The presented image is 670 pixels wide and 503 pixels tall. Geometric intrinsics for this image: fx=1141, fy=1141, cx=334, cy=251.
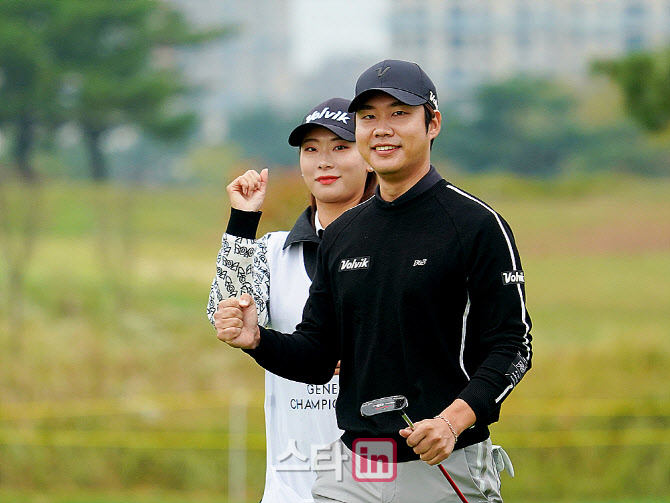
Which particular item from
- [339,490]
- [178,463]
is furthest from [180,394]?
[339,490]

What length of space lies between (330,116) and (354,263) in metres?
0.95

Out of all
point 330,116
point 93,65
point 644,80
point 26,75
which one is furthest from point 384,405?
point 93,65

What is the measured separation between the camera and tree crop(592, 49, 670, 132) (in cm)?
1069

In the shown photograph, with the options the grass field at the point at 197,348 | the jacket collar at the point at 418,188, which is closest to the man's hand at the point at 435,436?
the jacket collar at the point at 418,188

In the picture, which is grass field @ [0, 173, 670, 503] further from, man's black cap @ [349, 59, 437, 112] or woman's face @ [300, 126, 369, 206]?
man's black cap @ [349, 59, 437, 112]

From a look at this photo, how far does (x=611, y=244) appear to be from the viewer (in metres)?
19.7

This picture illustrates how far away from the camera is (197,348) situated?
50.1ft

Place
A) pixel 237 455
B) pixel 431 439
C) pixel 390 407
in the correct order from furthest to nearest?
pixel 237 455
pixel 390 407
pixel 431 439

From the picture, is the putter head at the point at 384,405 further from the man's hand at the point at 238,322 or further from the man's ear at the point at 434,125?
the man's ear at the point at 434,125

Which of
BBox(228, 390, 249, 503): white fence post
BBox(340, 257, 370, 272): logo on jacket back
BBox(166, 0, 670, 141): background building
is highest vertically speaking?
BBox(166, 0, 670, 141): background building

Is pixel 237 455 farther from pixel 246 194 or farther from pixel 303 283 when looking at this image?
pixel 246 194

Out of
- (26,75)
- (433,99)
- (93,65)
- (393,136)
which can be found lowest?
(393,136)

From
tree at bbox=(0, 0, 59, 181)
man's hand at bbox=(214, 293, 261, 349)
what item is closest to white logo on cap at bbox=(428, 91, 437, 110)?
man's hand at bbox=(214, 293, 261, 349)

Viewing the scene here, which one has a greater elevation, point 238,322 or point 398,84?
point 398,84
